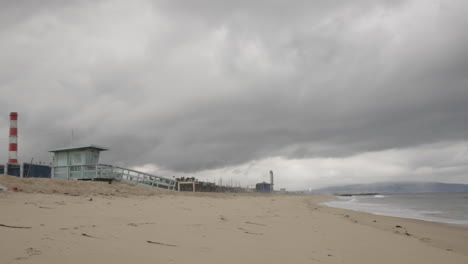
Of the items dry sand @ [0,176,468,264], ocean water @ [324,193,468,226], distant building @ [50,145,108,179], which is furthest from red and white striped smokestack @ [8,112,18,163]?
ocean water @ [324,193,468,226]

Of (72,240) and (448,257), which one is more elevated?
(72,240)

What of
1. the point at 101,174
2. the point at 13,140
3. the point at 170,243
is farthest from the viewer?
the point at 13,140

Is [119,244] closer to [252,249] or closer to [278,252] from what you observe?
[252,249]

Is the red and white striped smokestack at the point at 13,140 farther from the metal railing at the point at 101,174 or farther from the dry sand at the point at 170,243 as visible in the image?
the dry sand at the point at 170,243

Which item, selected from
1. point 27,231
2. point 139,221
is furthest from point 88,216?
point 27,231

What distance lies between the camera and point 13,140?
32.2 m

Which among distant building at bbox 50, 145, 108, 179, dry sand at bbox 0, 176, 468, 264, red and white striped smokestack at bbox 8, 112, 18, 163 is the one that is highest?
red and white striped smokestack at bbox 8, 112, 18, 163

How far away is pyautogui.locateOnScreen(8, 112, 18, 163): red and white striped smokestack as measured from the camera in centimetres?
3127

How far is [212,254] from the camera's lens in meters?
3.55

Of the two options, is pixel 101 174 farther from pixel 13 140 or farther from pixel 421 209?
pixel 421 209

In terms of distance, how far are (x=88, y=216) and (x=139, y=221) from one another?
932 millimetres

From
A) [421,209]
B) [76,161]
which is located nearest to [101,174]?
[76,161]

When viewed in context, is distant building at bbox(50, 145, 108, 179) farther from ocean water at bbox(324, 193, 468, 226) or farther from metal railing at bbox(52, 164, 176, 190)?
ocean water at bbox(324, 193, 468, 226)

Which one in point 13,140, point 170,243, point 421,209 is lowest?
point 421,209
